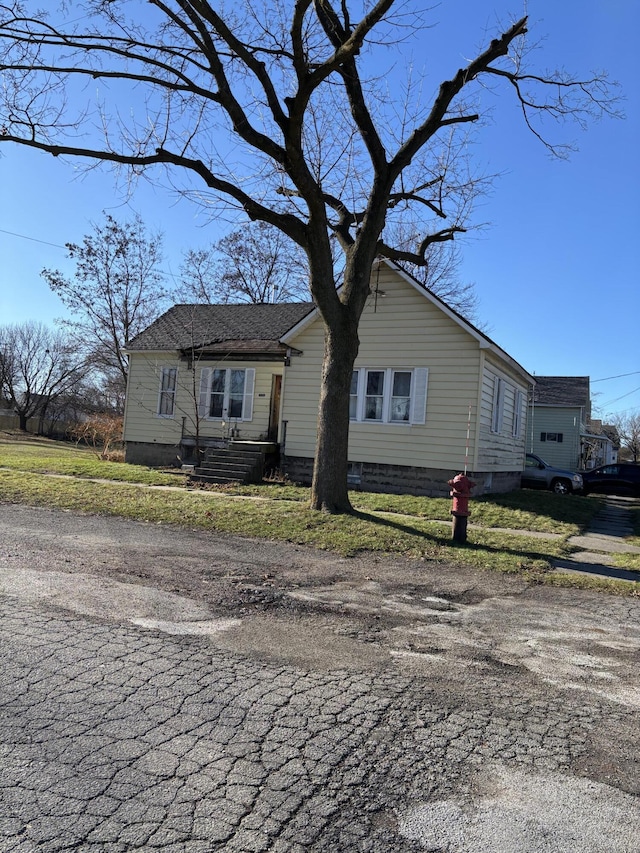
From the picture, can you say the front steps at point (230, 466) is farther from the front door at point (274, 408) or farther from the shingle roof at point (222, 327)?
the shingle roof at point (222, 327)

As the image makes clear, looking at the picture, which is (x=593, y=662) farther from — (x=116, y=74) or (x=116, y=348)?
(x=116, y=348)

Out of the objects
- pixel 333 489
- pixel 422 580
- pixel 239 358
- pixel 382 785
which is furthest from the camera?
pixel 239 358

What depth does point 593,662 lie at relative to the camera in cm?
461

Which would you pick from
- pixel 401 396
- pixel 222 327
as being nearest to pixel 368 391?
pixel 401 396

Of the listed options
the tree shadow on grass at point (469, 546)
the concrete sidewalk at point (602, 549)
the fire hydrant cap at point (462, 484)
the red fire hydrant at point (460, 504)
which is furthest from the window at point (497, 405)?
the fire hydrant cap at point (462, 484)

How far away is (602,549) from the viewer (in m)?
10.2

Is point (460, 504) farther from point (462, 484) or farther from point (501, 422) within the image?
point (501, 422)

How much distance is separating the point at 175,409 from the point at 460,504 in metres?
12.9

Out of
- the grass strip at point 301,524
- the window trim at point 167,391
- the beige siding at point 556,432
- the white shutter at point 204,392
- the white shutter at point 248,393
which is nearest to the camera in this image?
the grass strip at point 301,524

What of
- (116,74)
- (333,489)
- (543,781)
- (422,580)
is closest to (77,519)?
(333,489)

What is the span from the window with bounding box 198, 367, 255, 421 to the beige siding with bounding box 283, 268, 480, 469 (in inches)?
90.2

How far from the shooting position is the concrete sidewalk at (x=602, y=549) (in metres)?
8.30

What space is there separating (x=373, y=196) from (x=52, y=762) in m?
10.6

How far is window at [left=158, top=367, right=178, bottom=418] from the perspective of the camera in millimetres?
20422
